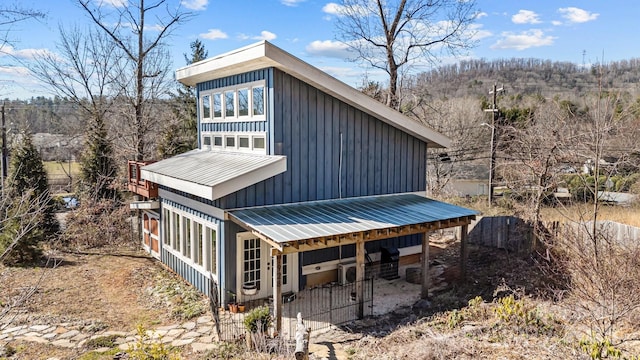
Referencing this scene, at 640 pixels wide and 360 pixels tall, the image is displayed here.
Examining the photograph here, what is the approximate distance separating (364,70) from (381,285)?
14.3 meters

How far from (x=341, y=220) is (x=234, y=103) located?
15.4ft

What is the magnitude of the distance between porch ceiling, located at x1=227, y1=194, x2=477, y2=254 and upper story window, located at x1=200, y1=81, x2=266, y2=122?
2598 millimetres

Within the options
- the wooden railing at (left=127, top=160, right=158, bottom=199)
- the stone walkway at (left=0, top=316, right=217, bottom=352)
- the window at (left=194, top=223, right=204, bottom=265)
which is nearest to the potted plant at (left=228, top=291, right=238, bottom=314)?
the stone walkway at (left=0, top=316, right=217, bottom=352)

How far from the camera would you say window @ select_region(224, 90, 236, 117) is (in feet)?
38.2

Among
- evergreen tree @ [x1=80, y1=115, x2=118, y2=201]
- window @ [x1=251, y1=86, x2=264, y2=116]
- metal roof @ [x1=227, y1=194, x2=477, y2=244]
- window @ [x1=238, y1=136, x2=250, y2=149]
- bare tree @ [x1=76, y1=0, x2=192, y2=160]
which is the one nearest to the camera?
metal roof @ [x1=227, y1=194, x2=477, y2=244]

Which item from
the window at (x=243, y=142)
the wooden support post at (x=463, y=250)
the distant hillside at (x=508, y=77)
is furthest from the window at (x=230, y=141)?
the distant hillside at (x=508, y=77)

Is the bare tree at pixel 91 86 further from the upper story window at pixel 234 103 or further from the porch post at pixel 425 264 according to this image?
the porch post at pixel 425 264

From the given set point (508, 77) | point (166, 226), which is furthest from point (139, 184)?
point (508, 77)

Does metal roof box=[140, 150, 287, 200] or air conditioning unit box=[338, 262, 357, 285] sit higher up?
metal roof box=[140, 150, 287, 200]

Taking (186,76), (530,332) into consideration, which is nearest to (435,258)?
(530,332)

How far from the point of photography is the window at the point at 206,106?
13070mm

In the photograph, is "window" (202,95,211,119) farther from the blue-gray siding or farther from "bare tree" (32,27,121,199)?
"bare tree" (32,27,121,199)

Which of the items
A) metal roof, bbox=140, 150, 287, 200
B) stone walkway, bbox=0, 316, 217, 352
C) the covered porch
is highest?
metal roof, bbox=140, 150, 287, 200

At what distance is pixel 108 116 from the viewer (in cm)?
2284
